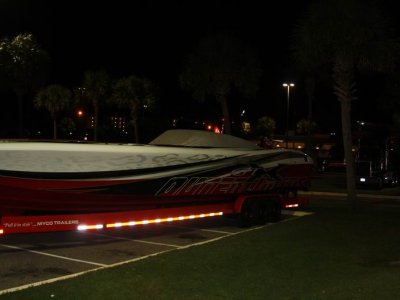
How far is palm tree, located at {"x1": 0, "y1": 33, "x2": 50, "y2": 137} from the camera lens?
39.1 meters

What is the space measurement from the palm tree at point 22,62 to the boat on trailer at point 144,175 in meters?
26.0

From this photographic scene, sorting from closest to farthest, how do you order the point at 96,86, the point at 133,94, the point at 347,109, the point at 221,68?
the point at 347,109, the point at 221,68, the point at 133,94, the point at 96,86

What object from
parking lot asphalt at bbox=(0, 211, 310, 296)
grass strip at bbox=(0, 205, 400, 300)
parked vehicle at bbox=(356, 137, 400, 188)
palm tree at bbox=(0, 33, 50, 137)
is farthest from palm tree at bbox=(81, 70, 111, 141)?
grass strip at bbox=(0, 205, 400, 300)

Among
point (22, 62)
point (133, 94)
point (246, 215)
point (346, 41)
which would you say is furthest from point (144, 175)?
point (133, 94)

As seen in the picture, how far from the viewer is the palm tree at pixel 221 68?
31297mm

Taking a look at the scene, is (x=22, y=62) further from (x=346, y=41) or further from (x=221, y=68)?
(x=346, y=41)

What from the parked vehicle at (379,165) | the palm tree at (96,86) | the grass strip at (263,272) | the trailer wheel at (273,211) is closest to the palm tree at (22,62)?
the palm tree at (96,86)

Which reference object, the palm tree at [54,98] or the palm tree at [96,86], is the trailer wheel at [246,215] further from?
the palm tree at [54,98]

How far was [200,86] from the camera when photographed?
106 ft

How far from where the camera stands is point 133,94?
164 ft

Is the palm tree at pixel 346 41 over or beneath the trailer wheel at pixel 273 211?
over

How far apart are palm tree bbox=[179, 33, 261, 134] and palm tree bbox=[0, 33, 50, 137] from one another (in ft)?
40.1

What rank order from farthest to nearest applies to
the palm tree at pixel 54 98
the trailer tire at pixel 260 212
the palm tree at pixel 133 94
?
the palm tree at pixel 54 98 < the palm tree at pixel 133 94 < the trailer tire at pixel 260 212

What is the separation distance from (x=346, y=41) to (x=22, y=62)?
90.0 feet
